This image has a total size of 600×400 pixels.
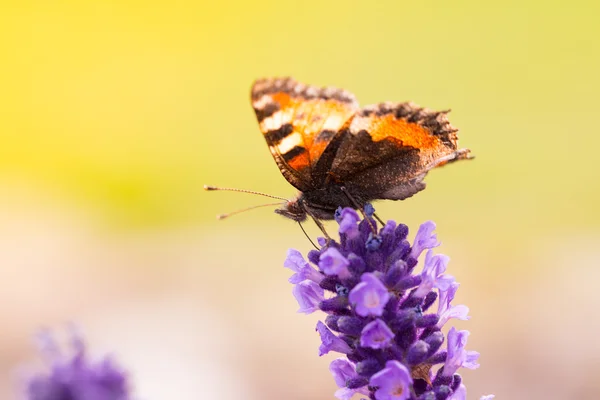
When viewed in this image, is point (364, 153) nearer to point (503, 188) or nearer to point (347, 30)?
point (503, 188)

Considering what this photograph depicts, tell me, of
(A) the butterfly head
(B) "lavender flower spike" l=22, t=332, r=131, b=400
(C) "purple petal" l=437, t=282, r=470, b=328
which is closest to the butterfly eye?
(C) "purple petal" l=437, t=282, r=470, b=328

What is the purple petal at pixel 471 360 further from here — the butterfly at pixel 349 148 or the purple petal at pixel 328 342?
the butterfly at pixel 349 148

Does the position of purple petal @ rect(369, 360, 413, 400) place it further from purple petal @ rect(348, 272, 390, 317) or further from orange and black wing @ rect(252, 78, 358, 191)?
orange and black wing @ rect(252, 78, 358, 191)

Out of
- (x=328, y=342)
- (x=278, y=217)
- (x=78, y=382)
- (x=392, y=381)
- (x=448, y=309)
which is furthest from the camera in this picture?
(x=278, y=217)

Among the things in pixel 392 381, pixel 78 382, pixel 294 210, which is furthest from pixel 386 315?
pixel 78 382

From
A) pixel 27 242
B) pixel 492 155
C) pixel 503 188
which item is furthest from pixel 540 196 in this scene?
pixel 27 242

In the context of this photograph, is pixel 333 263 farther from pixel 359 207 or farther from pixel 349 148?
pixel 349 148

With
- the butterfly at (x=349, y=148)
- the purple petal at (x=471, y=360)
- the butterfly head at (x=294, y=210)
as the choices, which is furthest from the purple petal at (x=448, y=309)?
the butterfly head at (x=294, y=210)
